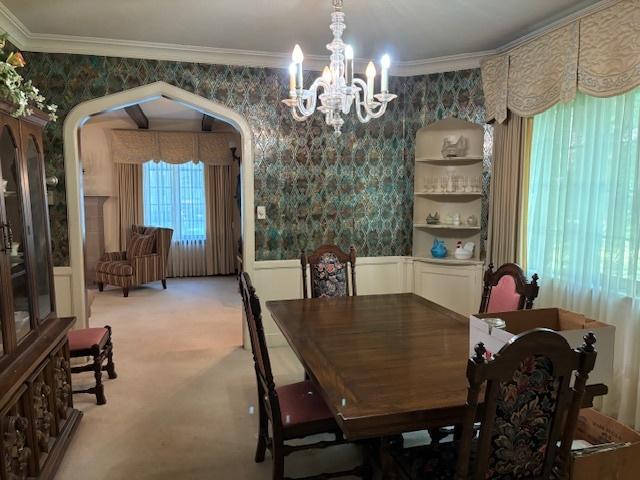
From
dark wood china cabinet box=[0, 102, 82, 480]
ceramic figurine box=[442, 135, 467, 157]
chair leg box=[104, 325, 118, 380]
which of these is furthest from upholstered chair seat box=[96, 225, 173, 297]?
ceramic figurine box=[442, 135, 467, 157]

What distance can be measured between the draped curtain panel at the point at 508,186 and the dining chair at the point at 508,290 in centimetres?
103

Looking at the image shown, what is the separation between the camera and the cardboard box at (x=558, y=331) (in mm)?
1612

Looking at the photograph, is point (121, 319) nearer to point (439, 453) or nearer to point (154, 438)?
point (154, 438)

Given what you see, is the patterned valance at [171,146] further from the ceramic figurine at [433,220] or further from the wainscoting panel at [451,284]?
the wainscoting panel at [451,284]

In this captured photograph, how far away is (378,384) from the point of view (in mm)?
1725

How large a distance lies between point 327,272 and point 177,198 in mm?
5173

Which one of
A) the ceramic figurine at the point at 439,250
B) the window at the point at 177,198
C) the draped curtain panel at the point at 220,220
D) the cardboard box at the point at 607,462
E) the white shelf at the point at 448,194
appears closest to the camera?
the cardboard box at the point at 607,462

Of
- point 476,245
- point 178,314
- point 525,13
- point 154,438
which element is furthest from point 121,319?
point 525,13

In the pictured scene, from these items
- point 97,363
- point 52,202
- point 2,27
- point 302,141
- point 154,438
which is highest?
point 2,27

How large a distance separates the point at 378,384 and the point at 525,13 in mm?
2734

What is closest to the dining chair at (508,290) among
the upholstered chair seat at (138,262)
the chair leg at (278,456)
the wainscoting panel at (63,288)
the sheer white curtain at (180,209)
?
the chair leg at (278,456)

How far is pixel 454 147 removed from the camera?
4.25 meters

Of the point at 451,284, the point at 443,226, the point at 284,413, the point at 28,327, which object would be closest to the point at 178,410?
the point at 28,327

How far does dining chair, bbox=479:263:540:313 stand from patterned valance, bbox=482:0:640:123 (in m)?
1.24
